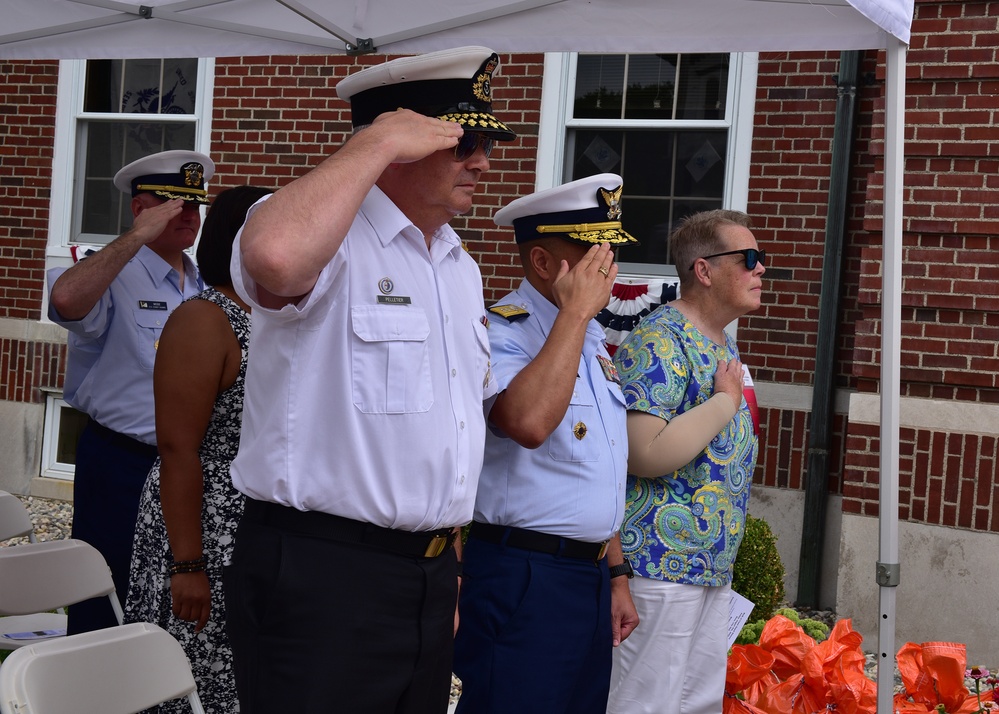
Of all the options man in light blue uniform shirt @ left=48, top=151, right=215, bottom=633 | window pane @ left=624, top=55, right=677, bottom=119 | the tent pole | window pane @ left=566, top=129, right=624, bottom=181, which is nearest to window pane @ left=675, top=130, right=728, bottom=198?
window pane @ left=624, top=55, right=677, bottom=119

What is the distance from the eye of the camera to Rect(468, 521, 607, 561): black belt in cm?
262

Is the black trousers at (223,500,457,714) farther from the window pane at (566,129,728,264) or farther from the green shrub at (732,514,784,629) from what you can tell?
the window pane at (566,129,728,264)

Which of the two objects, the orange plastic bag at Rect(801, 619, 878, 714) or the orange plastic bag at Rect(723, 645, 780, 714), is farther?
the orange plastic bag at Rect(723, 645, 780, 714)

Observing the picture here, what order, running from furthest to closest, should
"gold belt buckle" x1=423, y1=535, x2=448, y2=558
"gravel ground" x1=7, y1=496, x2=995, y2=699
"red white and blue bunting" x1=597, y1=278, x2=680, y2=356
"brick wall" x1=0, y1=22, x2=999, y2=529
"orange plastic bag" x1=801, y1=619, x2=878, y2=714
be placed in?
"red white and blue bunting" x1=597, y1=278, x2=680, y2=356, "gravel ground" x1=7, y1=496, x2=995, y2=699, "brick wall" x1=0, y1=22, x2=999, y2=529, "orange plastic bag" x1=801, y1=619, x2=878, y2=714, "gold belt buckle" x1=423, y1=535, x2=448, y2=558

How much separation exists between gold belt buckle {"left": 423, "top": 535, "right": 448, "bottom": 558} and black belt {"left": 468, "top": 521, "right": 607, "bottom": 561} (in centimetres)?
47

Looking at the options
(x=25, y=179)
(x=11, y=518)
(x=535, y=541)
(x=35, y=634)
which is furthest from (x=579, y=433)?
(x=25, y=179)

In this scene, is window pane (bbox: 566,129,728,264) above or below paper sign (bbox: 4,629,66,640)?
above

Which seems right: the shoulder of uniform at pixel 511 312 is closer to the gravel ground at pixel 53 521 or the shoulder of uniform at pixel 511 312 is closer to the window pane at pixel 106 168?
the gravel ground at pixel 53 521

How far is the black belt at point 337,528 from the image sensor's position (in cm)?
202

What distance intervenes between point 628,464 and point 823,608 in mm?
3741

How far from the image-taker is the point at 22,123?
8.36m

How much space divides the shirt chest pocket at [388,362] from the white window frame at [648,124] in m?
4.64

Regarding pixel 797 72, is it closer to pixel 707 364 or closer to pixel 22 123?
pixel 707 364

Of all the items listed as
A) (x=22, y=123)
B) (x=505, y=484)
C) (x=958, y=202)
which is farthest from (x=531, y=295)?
(x=22, y=123)
